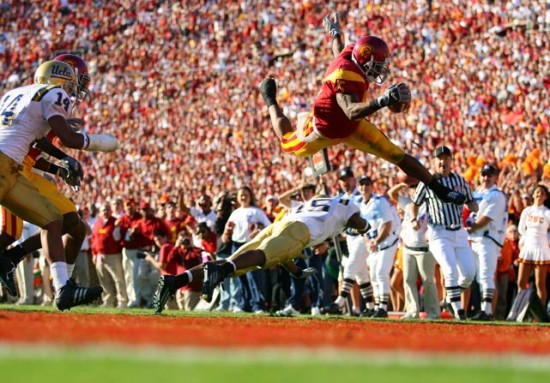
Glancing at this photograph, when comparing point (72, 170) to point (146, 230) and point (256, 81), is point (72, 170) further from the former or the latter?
point (256, 81)

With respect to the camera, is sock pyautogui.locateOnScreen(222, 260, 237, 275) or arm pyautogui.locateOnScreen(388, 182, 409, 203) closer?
sock pyautogui.locateOnScreen(222, 260, 237, 275)

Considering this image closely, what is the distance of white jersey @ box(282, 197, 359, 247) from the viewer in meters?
9.38

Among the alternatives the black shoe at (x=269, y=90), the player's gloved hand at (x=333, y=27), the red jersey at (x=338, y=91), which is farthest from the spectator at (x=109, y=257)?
the red jersey at (x=338, y=91)

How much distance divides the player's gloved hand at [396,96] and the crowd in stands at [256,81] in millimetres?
5521

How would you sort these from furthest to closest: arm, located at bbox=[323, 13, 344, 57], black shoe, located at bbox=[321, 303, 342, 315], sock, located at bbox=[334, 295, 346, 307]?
black shoe, located at bbox=[321, 303, 342, 315] → sock, located at bbox=[334, 295, 346, 307] → arm, located at bbox=[323, 13, 344, 57]

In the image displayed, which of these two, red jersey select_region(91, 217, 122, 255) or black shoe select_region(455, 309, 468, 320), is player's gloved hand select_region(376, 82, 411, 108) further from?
red jersey select_region(91, 217, 122, 255)

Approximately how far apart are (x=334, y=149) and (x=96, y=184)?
8.57m

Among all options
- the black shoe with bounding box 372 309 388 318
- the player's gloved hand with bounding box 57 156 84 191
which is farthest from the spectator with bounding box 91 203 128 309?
the player's gloved hand with bounding box 57 156 84 191

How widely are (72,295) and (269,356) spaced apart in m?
4.02

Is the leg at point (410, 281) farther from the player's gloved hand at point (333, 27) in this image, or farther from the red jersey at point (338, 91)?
the red jersey at point (338, 91)

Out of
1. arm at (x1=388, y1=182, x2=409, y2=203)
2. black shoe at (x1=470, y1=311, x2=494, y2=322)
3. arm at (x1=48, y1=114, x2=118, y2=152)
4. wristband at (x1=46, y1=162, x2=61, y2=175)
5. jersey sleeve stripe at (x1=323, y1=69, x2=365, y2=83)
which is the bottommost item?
black shoe at (x1=470, y1=311, x2=494, y2=322)

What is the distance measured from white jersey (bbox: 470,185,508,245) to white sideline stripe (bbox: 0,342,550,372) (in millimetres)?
7360

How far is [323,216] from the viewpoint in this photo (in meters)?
9.48

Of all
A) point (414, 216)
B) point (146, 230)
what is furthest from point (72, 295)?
point (146, 230)
